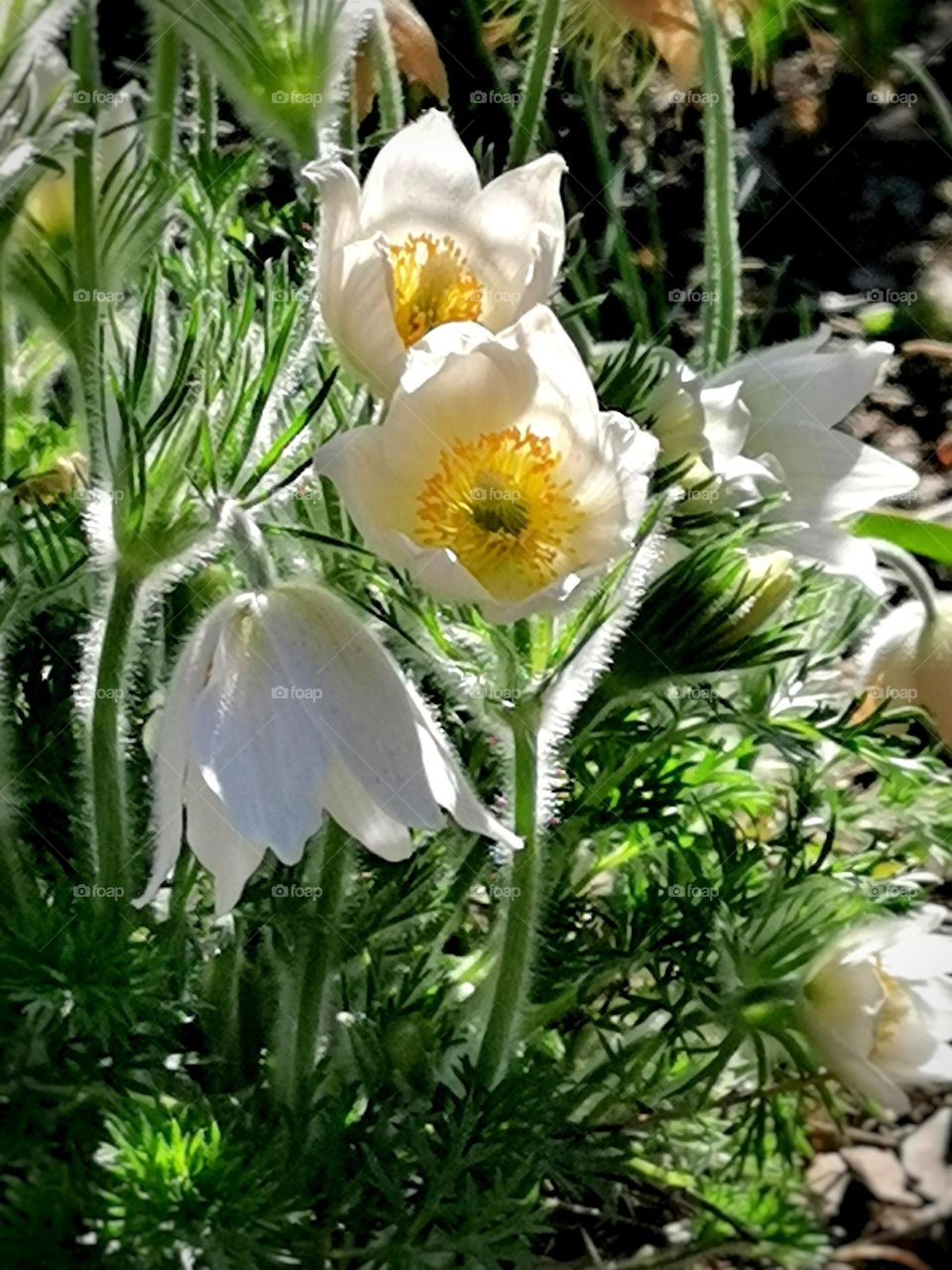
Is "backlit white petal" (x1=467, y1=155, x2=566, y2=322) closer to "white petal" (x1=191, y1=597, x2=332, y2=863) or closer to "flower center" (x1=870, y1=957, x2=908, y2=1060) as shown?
"white petal" (x1=191, y1=597, x2=332, y2=863)

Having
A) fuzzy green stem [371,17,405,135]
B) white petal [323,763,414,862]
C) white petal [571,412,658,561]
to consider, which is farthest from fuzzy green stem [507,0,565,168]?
white petal [323,763,414,862]

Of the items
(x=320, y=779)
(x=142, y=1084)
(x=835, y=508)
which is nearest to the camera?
(x=320, y=779)

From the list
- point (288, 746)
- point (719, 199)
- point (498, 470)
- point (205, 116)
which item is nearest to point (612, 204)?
point (719, 199)

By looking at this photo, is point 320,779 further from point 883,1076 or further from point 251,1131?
point 883,1076

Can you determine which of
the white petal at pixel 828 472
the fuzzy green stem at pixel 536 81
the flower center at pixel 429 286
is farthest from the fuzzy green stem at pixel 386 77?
the white petal at pixel 828 472

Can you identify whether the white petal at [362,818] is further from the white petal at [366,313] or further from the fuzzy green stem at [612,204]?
the fuzzy green stem at [612,204]

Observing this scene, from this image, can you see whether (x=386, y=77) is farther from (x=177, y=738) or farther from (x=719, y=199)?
(x=177, y=738)

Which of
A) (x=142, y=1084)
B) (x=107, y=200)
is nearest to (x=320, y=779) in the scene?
(x=142, y=1084)

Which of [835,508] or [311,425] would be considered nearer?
[311,425]
